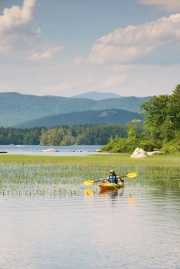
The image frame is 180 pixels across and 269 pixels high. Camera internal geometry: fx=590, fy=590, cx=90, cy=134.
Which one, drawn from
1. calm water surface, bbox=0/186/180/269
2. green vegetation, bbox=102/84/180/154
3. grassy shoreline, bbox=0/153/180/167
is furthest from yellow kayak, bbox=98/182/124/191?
green vegetation, bbox=102/84/180/154

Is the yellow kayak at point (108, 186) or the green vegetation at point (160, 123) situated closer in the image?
the yellow kayak at point (108, 186)

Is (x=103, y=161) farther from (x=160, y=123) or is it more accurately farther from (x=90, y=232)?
(x=90, y=232)

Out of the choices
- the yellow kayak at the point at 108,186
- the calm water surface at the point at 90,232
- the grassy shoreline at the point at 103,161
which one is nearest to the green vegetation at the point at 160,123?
the grassy shoreline at the point at 103,161

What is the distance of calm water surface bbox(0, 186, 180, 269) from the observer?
67.4 ft

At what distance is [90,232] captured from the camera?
25.6m

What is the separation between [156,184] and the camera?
48062 millimetres

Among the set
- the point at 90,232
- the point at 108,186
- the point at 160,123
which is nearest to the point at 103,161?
the point at 108,186

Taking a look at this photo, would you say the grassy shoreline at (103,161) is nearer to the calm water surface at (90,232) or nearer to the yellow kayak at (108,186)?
the yellow kayak at (108,186)

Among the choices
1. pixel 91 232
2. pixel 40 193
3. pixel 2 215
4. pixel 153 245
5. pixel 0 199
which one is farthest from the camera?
pixel 40 193

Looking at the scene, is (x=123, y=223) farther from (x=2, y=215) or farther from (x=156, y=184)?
(x=156, y=184)

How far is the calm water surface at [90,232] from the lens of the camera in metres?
20.5

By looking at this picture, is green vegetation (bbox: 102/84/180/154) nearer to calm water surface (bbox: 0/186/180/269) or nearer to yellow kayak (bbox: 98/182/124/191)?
yellow kayak (bbox: 98/182/124/191)

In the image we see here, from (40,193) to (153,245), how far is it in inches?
753

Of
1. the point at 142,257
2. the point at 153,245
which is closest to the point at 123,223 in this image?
the point at 153,245
